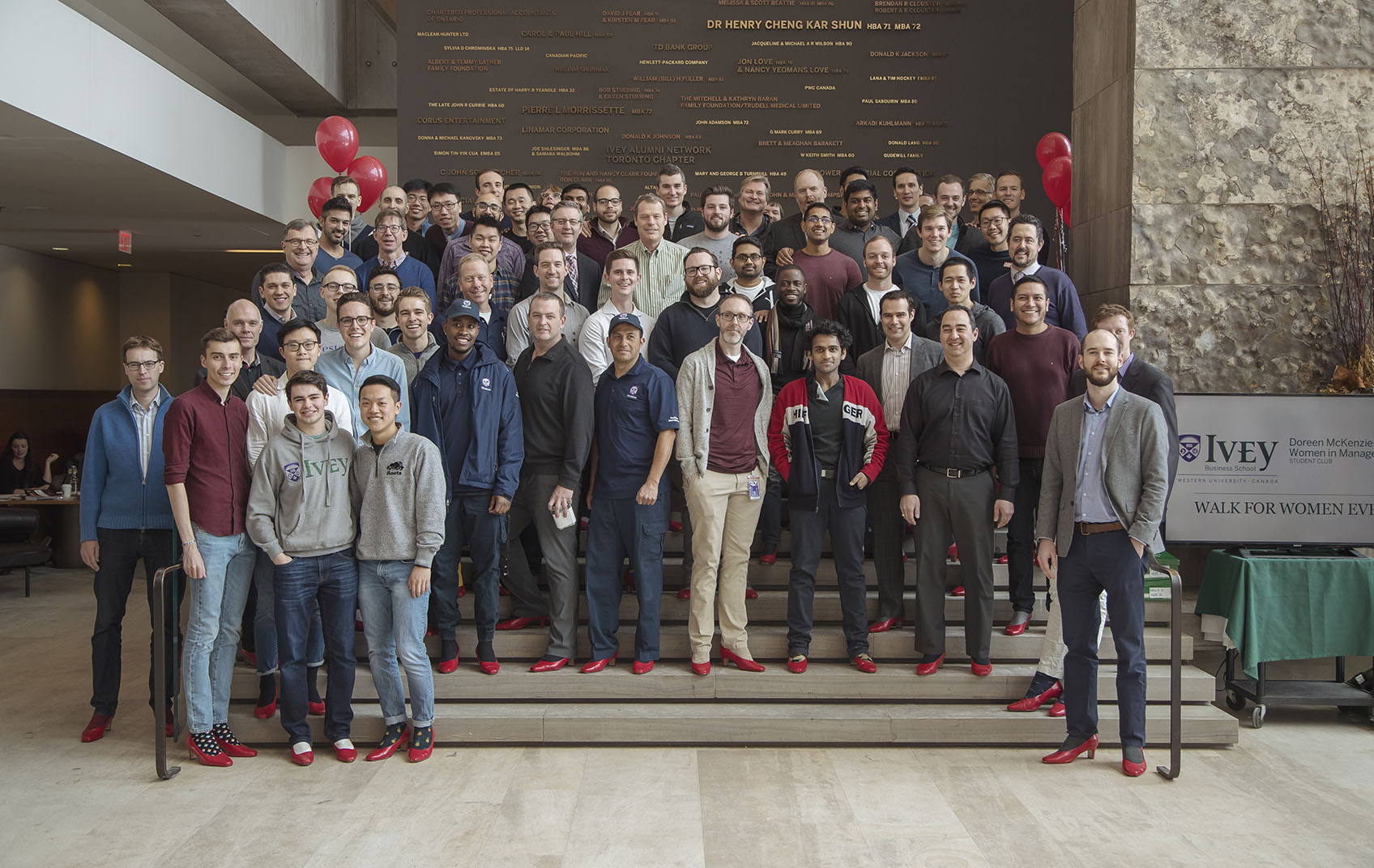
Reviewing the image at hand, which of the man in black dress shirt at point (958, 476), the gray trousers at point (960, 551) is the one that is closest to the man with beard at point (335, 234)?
the man in black dress shirt at point (958, 476)

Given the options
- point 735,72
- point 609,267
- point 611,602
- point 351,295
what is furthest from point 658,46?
point 611,602

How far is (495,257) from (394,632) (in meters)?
2.38

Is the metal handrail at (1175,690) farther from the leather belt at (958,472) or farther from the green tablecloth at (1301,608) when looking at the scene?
the green tablecloth at (1301,608)

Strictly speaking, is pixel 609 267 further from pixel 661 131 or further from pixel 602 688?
pixel 661 131

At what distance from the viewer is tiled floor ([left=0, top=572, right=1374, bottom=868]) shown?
11.9 feet

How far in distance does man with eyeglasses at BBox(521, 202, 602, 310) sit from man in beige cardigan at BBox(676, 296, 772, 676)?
1.22 metres

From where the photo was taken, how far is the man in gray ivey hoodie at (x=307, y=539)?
14.4 feet

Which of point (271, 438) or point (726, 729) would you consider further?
point (726, 729)

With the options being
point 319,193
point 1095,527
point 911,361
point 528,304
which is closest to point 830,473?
point 911,361

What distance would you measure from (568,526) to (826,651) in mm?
1439

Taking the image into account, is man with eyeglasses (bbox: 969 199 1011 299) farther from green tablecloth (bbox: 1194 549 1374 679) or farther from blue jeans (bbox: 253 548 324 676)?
blue jeans (bbox: 253 548 324 676)

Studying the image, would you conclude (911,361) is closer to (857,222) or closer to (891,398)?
(891,398)

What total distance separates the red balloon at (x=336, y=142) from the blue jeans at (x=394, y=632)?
17.4ft

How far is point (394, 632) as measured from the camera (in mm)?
4535
